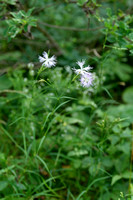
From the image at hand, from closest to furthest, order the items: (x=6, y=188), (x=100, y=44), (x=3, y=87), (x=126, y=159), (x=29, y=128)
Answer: (x=6, y=188), (x=126, y=159), (x=29, y=128), (x=3, y=87), (x=100, y=44)

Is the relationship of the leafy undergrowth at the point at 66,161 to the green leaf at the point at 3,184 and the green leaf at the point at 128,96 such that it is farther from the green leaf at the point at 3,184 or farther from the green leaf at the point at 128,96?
the green leaf at the point at 128,96

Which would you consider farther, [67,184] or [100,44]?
[100,44]

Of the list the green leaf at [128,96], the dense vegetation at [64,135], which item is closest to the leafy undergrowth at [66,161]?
the dense vegetation at [64,135]

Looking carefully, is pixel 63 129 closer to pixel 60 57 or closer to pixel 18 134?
pixel 18 134

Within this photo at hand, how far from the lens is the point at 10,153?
1.95 metres

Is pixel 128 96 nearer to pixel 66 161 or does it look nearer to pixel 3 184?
pixel 66 161

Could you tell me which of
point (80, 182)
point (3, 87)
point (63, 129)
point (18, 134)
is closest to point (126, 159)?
point (80, 182)

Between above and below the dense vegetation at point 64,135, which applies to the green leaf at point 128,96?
below

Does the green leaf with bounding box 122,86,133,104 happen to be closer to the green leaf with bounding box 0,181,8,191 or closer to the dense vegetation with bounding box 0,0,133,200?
the dense vegetation with bounding box 0,0,133,200

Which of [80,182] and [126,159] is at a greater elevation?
[126,159]

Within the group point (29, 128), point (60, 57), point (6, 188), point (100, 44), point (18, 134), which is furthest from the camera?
point (100, 44)

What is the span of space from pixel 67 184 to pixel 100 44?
1.83m

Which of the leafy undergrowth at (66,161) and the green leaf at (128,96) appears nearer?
the leafy undergrowth at (66,161)

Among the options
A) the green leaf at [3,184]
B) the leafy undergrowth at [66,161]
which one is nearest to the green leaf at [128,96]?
the leafy undergrowth at [66,161]
